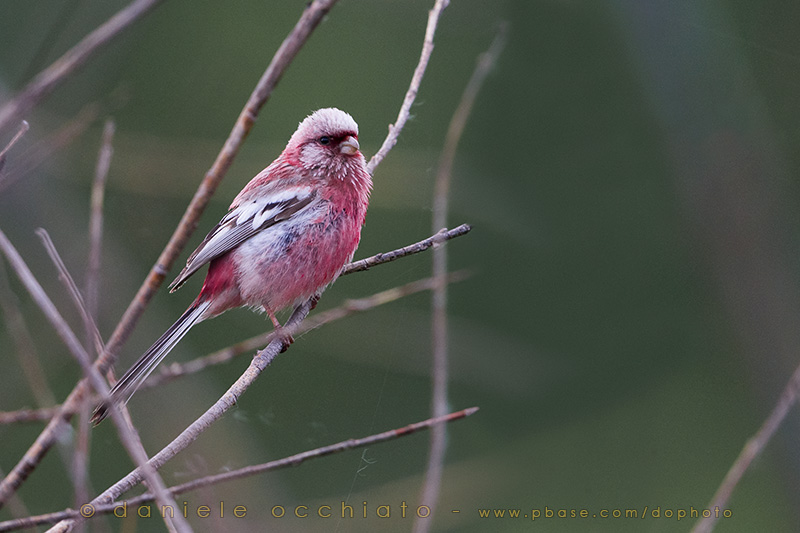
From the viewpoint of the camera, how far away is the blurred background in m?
4.56

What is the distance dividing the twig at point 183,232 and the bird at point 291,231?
212cm

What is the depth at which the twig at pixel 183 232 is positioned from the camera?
142cm

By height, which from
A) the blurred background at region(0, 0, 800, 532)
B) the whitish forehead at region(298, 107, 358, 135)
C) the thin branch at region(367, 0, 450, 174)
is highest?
the thin branch at region(367, 0, 450, 174)

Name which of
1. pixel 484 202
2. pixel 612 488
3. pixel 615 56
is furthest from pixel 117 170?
pixel 615 56

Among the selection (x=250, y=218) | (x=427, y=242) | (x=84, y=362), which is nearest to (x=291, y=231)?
(x=250, y=218)

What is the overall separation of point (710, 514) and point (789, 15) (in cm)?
755

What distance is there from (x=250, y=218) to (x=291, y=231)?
0.93ft

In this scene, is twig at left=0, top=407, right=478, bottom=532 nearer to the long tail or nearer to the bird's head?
the long tail

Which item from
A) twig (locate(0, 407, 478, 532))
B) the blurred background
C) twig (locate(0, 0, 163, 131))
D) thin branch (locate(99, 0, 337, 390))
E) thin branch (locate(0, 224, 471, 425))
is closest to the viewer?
twig (locate(0, 0, 163, 131))

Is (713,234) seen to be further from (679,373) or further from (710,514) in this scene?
(679,373)

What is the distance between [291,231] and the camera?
4039 mm

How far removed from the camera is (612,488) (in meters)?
6.77

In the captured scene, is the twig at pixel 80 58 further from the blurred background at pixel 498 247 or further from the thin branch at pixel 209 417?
the blurred background at pixel 498 247

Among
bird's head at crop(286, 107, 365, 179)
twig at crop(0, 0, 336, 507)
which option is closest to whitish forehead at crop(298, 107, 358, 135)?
bird's head at crop(286, 107, 365, 179)
